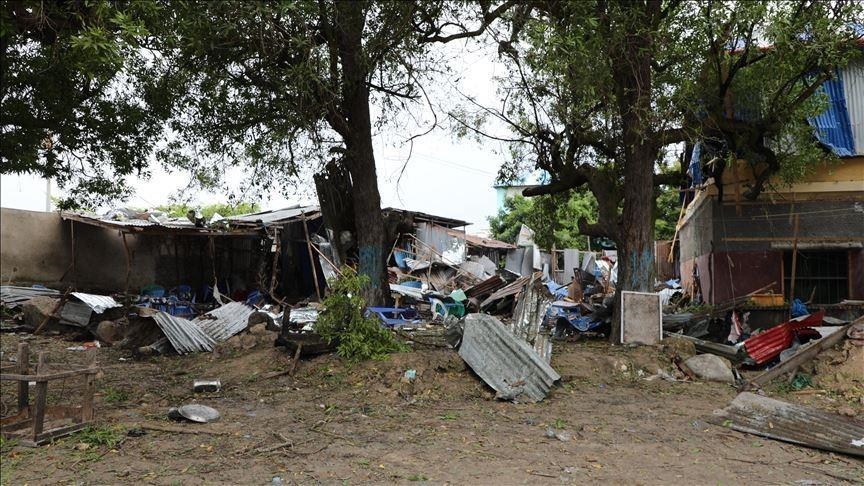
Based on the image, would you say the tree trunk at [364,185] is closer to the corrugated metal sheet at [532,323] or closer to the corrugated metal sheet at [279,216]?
the corrugated metal sheet at [532,323]

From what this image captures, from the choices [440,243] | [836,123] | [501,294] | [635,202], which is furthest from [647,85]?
[440,243]

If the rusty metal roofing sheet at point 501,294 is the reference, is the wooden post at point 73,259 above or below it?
above

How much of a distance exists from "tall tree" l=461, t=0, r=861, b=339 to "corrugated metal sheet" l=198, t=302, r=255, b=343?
19.1 feet

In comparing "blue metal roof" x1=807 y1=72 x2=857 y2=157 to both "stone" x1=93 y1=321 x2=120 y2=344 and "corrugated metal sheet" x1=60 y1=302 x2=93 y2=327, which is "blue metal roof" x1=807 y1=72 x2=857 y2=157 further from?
"corrugated metal sheet" x1=60 y1=302 x2=93 y2=327

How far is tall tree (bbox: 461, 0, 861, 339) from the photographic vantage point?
7781 mm

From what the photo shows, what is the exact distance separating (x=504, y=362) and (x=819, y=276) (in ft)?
27.9

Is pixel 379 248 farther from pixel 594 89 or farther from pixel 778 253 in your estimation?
pixel 778 253

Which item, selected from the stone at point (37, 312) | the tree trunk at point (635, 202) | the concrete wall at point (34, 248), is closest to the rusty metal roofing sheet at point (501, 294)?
the tree trunk at point (635, 202)

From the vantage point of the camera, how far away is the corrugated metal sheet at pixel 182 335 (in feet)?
34.2

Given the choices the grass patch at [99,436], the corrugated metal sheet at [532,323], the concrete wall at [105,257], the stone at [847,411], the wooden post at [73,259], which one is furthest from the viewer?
the wooden post at [73,259]

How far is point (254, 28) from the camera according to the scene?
6977 mm

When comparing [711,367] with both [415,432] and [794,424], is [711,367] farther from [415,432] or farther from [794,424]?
[415,432]

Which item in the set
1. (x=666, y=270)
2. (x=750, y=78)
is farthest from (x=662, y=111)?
(x=666, y=270)

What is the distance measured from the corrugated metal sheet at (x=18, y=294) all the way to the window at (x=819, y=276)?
1583 cm
